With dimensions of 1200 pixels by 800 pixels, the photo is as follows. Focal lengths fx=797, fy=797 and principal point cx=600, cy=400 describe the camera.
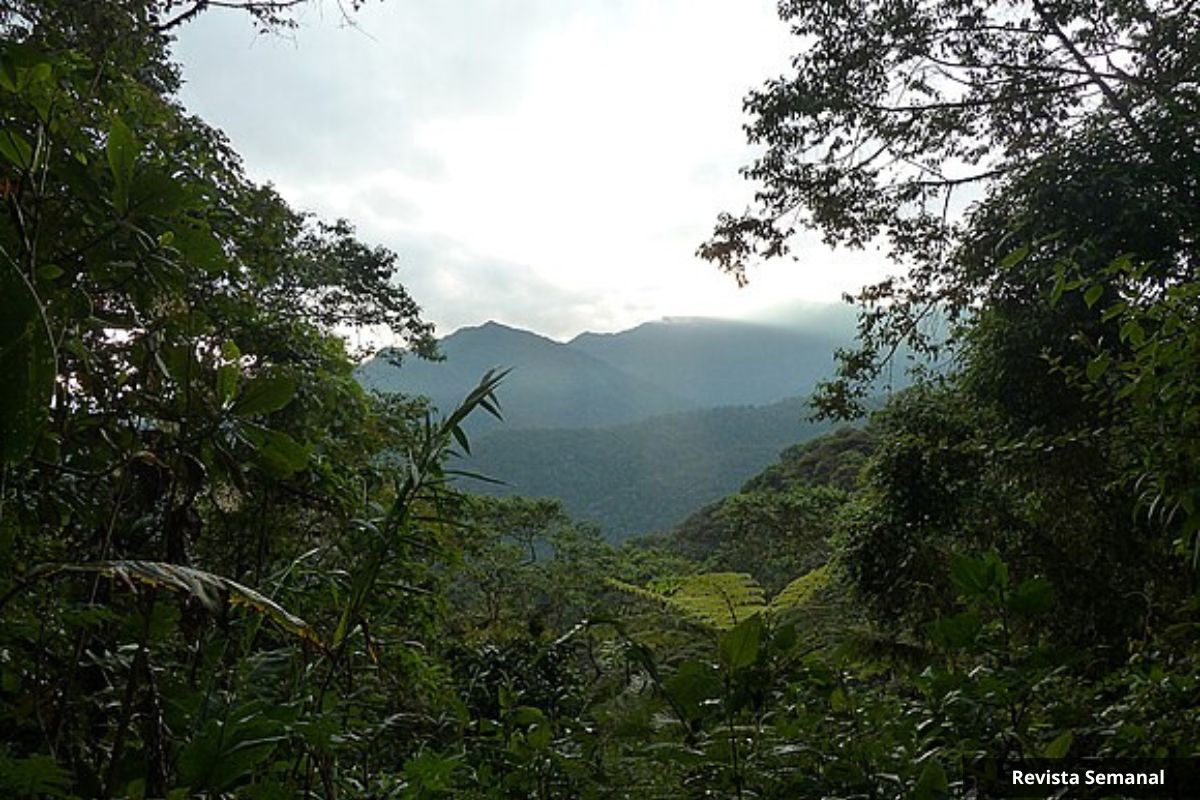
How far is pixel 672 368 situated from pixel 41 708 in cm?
8062

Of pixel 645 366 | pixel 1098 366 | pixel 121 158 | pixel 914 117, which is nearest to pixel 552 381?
pixel 645 366

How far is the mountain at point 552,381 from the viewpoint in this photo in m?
60.2

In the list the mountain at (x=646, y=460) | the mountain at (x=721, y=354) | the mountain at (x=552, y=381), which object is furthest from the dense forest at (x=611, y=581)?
the mountain at (x=721, y=354)

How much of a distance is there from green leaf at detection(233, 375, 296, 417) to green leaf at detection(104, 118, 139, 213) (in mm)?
211

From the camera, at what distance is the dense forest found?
30.0 inches

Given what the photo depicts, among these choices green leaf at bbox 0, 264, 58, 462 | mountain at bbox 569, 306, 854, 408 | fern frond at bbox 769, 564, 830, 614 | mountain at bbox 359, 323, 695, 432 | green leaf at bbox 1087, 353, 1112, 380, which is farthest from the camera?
mountain at bbox 569, 306, 854, 408

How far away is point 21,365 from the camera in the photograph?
1.57ft

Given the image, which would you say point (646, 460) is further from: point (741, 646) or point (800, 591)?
point (741, 646)

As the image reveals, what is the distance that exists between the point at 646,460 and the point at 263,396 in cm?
3456

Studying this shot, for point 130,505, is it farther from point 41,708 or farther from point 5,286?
point 5,286

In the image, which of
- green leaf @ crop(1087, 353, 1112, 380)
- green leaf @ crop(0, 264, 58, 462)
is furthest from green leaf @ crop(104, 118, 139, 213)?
green leaf @ crop(1087, 353, 1112, 380)

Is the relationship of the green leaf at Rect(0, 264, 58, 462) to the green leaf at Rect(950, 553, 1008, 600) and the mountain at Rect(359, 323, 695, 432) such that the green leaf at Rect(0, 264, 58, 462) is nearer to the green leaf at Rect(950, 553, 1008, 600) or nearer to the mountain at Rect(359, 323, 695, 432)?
the green leaf at Rect(950, 553, 1008, 600)


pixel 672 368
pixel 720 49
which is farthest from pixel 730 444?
pixel 672 368

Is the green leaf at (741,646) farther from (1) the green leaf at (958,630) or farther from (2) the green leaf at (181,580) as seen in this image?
(2) the green leaf at (181,580)
